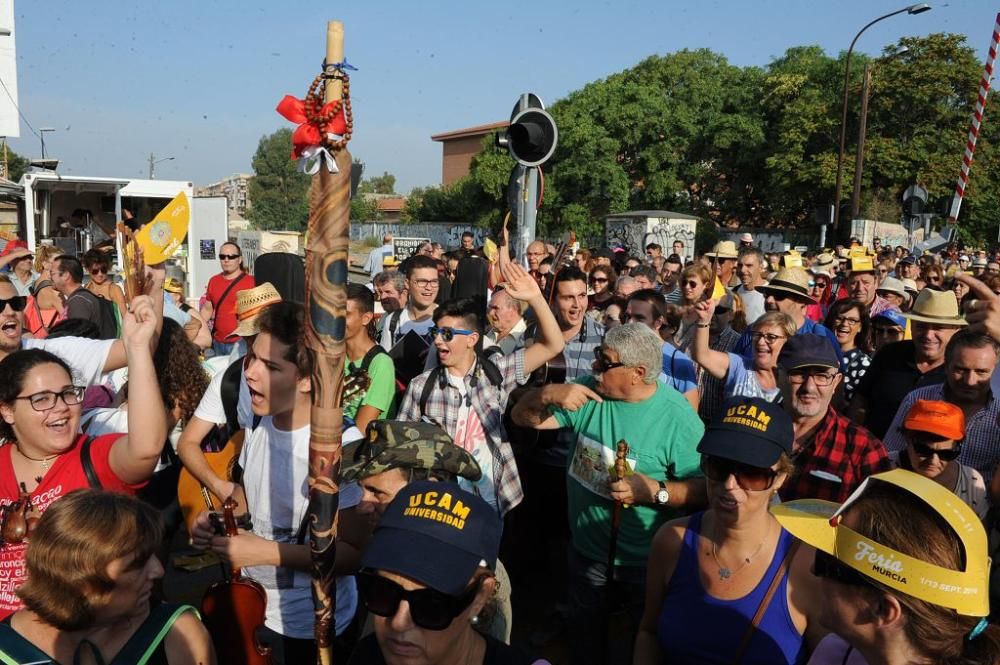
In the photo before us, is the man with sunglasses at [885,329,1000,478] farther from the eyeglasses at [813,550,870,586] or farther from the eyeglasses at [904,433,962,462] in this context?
the eyeglasses at [813,550,870,586]

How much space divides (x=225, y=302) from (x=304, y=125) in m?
5.99

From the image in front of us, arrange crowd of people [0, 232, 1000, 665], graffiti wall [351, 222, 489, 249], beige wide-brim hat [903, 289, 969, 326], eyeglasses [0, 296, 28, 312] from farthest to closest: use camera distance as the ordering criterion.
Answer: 1. graffiti wall [351, 222, 489, 249]
2. beige wide-brim hat [903, 289, 969, 326]
3. eyeglasses [0, 296, 28, 312]
4. crowd of people [0, 232, 1000, 665]

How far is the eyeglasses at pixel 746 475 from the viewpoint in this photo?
2527 millimetres

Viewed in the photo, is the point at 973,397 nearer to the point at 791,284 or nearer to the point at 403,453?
the point at 791,284

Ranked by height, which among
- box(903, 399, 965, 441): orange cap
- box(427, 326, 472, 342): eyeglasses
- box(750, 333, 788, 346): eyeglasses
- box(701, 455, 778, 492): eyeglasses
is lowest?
box(701, 455, 778, 492): eyeglasses

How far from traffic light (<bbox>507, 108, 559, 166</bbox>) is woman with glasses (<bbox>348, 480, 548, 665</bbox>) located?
13.1ft

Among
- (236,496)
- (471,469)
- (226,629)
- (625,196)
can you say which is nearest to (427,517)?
(471,469)

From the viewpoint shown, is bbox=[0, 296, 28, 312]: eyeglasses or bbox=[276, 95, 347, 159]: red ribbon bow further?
bbox=[0, 296, 28, 312]: eyeglasses

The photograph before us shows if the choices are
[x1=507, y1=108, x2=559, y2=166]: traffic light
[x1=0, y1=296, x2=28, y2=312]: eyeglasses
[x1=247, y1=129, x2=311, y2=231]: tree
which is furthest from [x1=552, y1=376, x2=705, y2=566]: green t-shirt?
[x1=247, y1=129, x2=311, y2=231]: tree

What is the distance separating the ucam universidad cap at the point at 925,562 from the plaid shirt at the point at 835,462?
1.48 metres

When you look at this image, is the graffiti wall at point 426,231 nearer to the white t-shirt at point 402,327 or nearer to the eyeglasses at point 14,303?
the white t-shirt at point 402,327

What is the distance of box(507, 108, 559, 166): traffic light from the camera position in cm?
538

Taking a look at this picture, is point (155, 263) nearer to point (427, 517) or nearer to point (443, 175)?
point (427, 517)

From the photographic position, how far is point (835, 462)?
3318 mm
